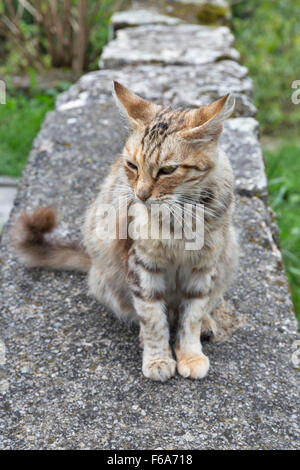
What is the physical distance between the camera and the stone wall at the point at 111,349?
1.95 meters

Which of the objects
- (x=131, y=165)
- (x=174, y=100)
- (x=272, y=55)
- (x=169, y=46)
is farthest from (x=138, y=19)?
(x=131, y=165)

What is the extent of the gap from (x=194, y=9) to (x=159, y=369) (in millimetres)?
Answer: 4479

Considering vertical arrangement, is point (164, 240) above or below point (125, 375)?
above

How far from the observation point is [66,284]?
2703 mm

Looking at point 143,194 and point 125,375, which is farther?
point 125,375

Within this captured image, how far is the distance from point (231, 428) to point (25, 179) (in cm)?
207

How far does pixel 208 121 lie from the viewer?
1.88 meters

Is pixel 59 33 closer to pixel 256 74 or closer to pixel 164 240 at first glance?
pixel 256 74

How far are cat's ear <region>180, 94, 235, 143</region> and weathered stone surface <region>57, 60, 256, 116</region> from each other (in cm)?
193

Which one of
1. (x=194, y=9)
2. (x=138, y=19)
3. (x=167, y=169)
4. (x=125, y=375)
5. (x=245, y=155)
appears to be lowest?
(x=125, y=375)

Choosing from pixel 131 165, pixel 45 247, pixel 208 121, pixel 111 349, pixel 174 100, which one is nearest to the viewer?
pixel 208 121

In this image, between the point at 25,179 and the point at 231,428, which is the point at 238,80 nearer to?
the point at 25,179

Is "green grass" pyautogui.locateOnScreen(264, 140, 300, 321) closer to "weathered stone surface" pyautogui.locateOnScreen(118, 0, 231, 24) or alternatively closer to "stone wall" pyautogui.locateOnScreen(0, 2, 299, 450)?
"stone wall" pyautogui.locateOnScreen(0, 2, 299, 450)

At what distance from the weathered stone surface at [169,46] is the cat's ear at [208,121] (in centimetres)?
272
